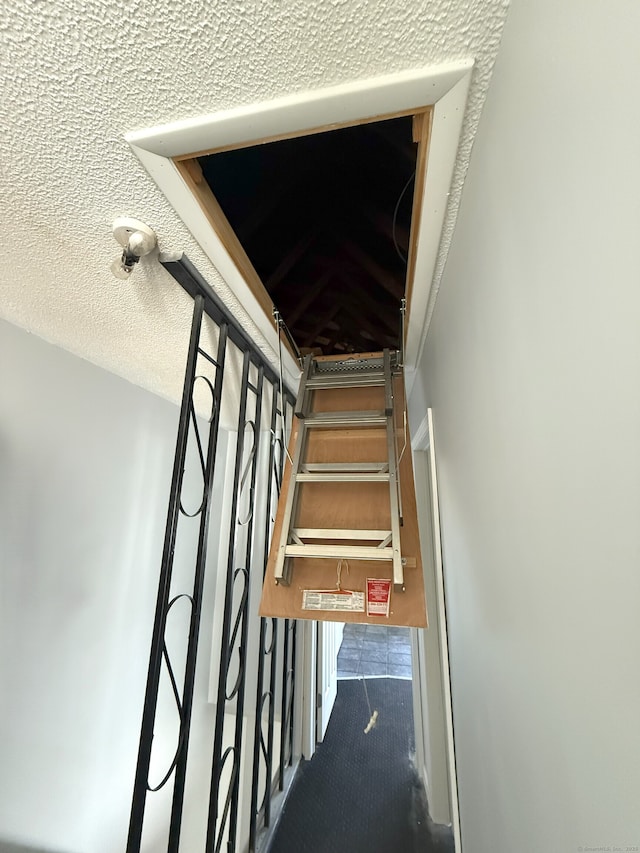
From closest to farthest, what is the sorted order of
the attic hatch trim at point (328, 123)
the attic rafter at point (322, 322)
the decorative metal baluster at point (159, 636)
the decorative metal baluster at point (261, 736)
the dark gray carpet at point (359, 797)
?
1. the attic hatch trim at point (328, 123)
2. the decorative metal baluster at point (159, 636)
3. the decorative metal baluster at point (261, 736)
4. the dark gray carpet at point (359, 797)
5. the attic rafter at point (322, 322)

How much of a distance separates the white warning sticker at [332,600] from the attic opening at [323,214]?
118cm

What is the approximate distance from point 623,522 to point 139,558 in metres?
2.32

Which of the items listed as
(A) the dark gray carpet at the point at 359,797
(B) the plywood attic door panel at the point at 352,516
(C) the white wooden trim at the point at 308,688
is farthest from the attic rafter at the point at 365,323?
(A) the dark gray carpet at the point at 359,797

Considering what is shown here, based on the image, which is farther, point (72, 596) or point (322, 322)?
point (322, 322)

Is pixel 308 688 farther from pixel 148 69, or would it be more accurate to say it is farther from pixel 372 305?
pixel 148 69

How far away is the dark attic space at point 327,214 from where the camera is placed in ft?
4.69

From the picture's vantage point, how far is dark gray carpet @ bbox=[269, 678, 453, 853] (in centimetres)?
171

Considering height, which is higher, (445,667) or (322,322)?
(322,322)

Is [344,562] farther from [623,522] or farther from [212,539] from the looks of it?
[212,539]

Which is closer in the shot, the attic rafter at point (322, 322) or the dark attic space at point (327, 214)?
the dark attic space at point (327, 214)

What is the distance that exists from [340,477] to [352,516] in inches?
7.4

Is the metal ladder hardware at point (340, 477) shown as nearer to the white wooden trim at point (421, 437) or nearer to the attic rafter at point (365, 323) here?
the white wooden trim at point (421, 437)

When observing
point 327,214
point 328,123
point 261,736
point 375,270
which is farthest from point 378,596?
point 327,214

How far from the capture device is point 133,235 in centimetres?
102
